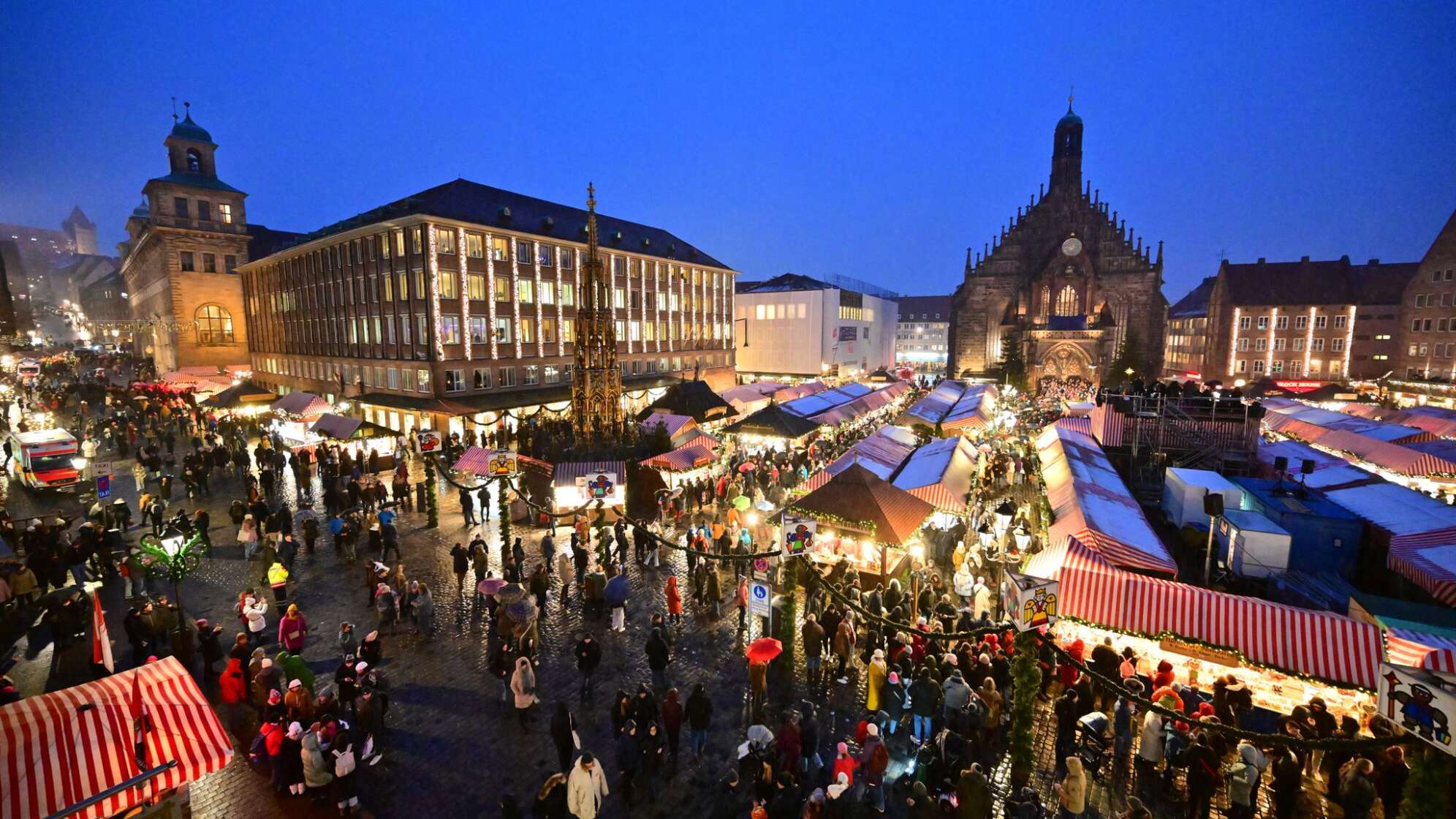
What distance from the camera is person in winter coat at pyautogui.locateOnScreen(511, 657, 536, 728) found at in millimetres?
9312

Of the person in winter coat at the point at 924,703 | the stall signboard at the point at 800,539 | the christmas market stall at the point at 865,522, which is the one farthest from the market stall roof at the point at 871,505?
the person in winter coat at the point at 924,703

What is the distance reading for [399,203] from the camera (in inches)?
1409

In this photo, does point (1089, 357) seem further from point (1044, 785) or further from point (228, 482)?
point (228, 482)

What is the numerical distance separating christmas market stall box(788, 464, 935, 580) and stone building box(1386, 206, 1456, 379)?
62584 millimetres

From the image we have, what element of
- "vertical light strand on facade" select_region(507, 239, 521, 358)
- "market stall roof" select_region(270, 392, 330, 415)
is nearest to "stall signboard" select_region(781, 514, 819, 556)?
"market stall roof" select_region(270, 392, 330, 415)

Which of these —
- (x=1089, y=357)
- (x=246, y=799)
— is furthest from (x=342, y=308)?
(x=1089, y=357)

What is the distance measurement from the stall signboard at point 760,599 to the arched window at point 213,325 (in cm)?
5976

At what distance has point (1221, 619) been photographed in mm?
9586

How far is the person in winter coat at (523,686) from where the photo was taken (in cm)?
931

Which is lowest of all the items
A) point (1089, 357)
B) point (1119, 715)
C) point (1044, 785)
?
point (1044, 785)

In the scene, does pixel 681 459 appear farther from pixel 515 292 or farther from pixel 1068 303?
pixel 1068 303

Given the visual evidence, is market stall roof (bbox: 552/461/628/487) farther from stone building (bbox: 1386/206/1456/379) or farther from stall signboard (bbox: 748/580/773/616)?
stone building (bbox: 1386/206/1456/379)

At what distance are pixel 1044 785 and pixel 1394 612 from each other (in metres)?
6.66

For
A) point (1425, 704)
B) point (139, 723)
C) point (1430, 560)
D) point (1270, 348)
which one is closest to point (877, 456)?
point (1430, 560)
